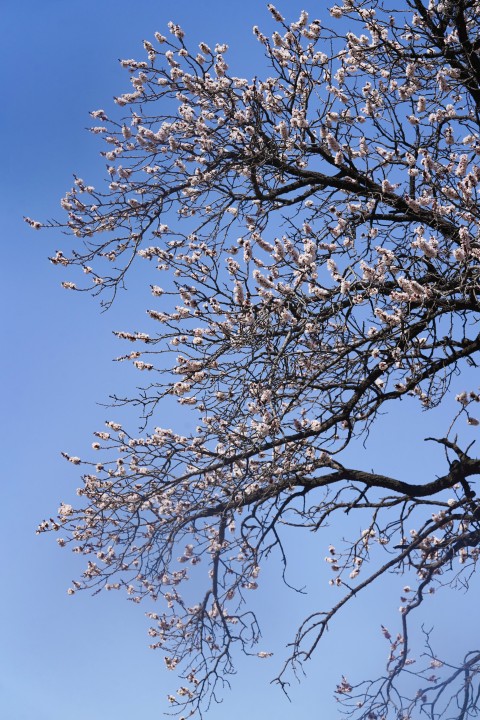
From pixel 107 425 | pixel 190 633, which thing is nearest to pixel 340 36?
pixel 107 425

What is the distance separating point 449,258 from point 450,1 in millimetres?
2563

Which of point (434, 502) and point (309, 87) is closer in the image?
point (309, 87)

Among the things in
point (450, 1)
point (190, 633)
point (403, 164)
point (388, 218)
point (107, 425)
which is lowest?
point (190, 633)

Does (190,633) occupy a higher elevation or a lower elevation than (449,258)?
lower

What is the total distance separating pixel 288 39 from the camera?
828cm

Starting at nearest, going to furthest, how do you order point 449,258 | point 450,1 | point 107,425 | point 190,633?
1. point 449,258
2. point 450,1
3. point 107,425
4. point 190,633

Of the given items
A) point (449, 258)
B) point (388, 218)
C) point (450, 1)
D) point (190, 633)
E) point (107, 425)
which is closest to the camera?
point (449, 258)

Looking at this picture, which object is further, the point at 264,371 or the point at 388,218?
the point at 388,218

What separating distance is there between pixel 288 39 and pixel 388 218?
228 centimetres

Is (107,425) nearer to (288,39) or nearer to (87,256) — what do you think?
(87,256)

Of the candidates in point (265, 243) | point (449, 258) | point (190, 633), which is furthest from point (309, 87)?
point (190, 633)

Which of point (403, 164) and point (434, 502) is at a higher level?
point (403, 164)

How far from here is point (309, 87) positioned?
7.93 m

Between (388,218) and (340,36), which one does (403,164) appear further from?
(340,36)
